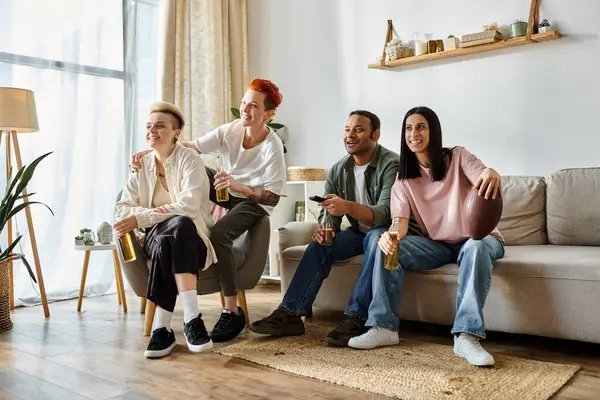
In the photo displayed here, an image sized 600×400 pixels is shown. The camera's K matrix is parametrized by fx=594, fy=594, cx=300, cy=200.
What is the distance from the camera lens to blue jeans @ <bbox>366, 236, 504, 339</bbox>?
2240 mm

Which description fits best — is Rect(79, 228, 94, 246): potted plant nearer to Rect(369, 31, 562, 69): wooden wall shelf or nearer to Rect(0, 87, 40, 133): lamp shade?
Rect(0, 87, 40, 133): lamp shade

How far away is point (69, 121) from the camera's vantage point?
12.8 feet

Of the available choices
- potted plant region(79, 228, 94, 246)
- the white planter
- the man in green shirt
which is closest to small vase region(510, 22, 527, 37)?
the white planter

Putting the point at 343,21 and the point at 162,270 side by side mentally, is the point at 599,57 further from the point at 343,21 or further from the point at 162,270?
the point at 162,270

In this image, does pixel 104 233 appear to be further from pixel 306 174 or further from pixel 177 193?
pixel 306 174

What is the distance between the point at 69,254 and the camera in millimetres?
3928

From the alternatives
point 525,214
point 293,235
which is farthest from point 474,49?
point 293,235

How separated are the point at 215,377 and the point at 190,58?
2.97m

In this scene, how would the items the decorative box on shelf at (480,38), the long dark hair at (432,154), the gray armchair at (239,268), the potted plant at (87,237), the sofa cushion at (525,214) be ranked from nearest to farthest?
the long dark hair at (432,154), the gray armchair at (239,268), the sofa cushion at (525,214), the decorative box on shelf at (480,38), the potted plant at (87,237)

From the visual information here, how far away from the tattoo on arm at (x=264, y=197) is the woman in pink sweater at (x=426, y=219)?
0.61 metres

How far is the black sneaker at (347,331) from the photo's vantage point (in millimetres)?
2494

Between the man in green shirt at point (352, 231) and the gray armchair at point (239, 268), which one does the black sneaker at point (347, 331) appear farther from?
the gray armchair at point (239, 268)

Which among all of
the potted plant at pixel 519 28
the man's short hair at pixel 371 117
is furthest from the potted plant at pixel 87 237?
the potted plant at pixel 519 28

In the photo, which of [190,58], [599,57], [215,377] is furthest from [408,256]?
[190,58]
